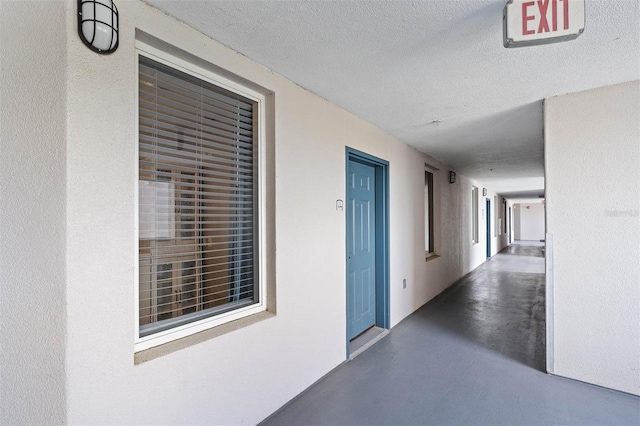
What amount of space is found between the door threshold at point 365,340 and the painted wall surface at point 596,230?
5.46 feet

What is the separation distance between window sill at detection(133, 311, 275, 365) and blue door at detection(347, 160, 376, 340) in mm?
1323

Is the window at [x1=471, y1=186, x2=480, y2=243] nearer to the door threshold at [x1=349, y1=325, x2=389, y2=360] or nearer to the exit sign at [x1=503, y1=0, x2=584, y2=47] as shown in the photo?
the door threshold at [x1=349, y1=325, x2=389, y2=360]

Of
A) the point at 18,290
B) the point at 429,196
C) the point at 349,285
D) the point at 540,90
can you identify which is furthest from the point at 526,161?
the point at 18,290

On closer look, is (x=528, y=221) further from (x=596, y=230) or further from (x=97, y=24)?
(x=97, y=24)

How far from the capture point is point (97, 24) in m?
1.34

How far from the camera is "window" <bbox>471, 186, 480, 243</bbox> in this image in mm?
8469

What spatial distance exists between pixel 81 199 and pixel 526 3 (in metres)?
2.15

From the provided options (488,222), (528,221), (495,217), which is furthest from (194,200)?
(528,221)

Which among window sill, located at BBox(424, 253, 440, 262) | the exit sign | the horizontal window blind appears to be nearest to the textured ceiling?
the exit sign

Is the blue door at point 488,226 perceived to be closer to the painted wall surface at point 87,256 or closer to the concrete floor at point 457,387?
the concrete floor at point 457,387

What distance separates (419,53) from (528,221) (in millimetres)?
20806

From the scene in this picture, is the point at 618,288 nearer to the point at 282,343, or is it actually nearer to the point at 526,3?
the point at 526,3

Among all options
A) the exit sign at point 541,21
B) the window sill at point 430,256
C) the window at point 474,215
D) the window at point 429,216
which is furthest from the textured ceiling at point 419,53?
the window at point 474,215

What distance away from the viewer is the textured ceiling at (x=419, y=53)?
1.61 meters
